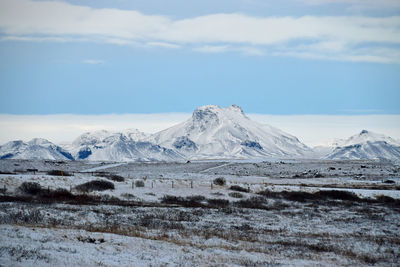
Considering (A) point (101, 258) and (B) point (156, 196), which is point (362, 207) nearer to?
(B) point (156, 196)

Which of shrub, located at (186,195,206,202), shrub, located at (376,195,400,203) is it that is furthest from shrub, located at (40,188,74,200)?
shrub, located at (376,195,400,203)

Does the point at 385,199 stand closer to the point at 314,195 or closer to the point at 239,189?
the point at 314,195

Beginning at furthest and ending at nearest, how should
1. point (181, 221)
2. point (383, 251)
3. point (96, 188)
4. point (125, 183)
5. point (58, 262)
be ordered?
point (125, 183), point (96, 188), point (181, 221), point (383, 251), point (58, 262)

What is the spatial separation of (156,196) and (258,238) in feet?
78.4

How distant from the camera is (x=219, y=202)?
147ft

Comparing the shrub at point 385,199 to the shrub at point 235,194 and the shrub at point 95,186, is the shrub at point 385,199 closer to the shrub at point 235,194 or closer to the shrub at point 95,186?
the shrub at point 235,194

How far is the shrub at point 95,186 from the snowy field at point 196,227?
51 centimetres

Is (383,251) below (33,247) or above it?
below

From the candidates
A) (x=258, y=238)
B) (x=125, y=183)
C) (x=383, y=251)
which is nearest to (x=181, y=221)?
(x=258, y=238)

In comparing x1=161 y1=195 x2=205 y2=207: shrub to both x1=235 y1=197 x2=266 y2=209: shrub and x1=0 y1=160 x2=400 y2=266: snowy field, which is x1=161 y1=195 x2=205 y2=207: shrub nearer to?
x1=0 y1=160 x2=400 y2=266: snowy field

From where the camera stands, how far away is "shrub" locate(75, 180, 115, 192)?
4779 centimetres

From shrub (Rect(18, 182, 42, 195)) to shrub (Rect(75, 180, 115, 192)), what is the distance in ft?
15.1

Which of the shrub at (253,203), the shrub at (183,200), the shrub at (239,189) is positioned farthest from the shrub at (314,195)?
the shrub at (183,200)

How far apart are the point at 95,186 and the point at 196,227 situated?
944 inches
